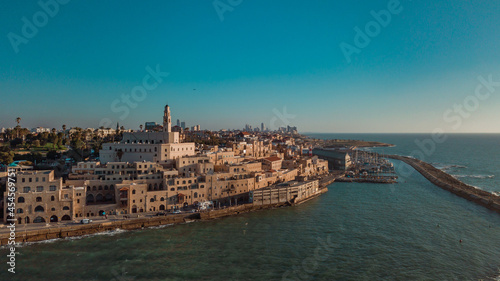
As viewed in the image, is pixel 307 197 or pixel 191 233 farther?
pixel 307 197

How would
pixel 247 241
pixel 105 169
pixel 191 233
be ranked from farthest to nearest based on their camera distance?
pixel 105 169, pixel 191 233, pixel 247 241

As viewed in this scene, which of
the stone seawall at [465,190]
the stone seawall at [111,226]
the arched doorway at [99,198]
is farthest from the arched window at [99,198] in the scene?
the stone seawall at [465,190]

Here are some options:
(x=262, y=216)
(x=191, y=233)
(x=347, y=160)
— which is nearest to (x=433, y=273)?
(x=262, y=216)

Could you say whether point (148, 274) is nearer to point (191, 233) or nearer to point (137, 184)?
point (191, 233)

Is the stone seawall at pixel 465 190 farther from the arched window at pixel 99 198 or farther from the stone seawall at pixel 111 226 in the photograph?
the arched window at pixel 99 198

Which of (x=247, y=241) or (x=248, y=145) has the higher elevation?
(x=248, y=145)

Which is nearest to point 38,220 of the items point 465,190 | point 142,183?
point 142,183
